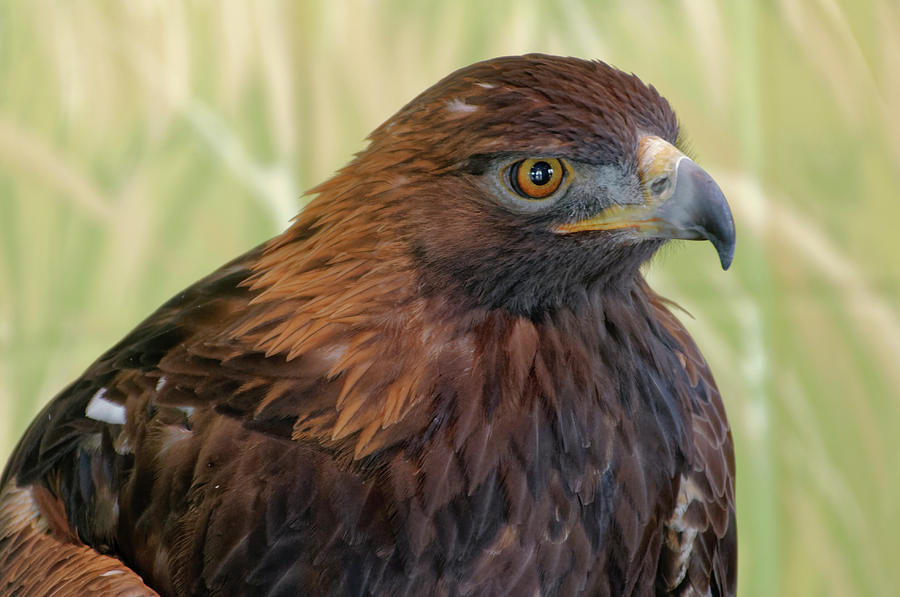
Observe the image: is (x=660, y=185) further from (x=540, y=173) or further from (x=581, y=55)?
(x=581, y=55)

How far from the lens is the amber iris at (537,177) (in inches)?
31.9

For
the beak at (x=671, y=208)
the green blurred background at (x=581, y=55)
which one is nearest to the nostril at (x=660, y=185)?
the beak at (x=671, y=208)

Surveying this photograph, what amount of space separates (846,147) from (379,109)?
1024 millimetres

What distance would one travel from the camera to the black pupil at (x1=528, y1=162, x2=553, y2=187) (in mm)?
812

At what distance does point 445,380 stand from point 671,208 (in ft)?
0.82

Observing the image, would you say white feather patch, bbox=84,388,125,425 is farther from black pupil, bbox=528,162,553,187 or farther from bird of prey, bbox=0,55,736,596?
black pupil, bbox=528,162,553,187

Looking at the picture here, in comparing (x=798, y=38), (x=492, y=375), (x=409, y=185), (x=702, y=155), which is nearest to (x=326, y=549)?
(x=492, y=375)

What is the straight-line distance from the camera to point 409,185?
0.85m

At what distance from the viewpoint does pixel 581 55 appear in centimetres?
202

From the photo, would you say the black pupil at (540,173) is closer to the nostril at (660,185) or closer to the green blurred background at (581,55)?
the nostril at (660,185)

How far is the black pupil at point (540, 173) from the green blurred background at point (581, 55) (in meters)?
1.24

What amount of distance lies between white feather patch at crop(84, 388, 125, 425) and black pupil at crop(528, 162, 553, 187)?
50cm

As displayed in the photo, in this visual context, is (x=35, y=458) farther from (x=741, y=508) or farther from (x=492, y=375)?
(x=741, y=508)

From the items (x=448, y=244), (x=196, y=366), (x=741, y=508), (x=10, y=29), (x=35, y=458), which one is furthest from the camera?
(x=741, y=508)
